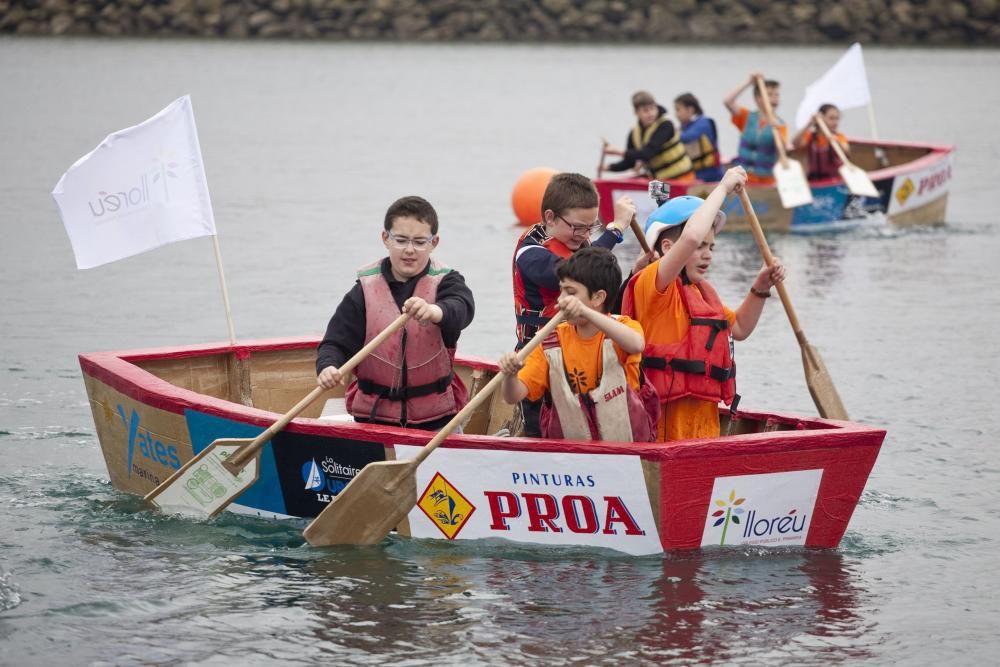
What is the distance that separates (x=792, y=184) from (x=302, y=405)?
403 inches

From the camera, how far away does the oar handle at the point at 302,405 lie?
22.3 feet

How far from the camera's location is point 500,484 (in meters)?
6.80

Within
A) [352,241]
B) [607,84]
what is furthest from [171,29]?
[352,241]

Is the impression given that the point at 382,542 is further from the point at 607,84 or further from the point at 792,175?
the point at 607,84

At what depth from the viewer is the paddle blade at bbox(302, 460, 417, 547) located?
6.76 m

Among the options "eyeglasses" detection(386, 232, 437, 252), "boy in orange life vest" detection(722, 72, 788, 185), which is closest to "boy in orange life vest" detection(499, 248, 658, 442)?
"eyeglasses" detection(386, 232, 437, 252)

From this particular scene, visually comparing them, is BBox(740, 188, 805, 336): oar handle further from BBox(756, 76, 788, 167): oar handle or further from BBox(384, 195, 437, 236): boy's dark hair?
BBox(756, 76, 788, 167): oar handle

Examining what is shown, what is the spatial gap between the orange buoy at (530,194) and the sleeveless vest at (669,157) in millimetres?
1125

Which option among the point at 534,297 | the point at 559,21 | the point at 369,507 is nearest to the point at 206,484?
the point at 369,507

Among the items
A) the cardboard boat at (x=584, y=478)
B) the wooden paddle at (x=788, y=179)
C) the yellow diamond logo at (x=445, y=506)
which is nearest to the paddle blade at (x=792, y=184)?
the wooden paddle at (x=788, y=179)

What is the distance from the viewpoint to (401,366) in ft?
23.4

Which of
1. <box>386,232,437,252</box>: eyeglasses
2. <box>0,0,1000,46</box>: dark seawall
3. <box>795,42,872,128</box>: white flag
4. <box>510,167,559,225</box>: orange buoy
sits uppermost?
<box>0,0,1000,46</box>: dark seawall

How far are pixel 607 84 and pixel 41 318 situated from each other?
31.8 metres

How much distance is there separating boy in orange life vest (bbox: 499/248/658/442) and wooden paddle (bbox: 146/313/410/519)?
607mm
